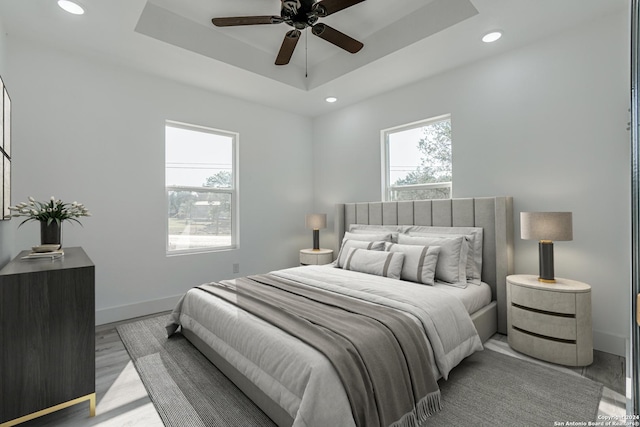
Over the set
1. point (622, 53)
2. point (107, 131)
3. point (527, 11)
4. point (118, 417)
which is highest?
point (527, 11)

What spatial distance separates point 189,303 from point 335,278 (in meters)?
1.32

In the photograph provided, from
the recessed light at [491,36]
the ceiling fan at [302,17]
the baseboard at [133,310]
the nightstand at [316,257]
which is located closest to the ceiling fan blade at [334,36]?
the ceiling fan at [302,17]

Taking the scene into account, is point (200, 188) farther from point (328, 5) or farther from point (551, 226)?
point (551, 226)

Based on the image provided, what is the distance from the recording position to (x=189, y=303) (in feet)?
8.63

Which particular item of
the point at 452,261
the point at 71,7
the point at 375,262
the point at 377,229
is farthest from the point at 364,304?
the point at 71,7

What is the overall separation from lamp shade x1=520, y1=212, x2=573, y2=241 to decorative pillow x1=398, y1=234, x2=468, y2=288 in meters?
0.58

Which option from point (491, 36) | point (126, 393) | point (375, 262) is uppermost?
point (491, 36)

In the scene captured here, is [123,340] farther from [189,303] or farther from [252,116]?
[252,116]

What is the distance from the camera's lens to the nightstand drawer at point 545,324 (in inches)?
88.4

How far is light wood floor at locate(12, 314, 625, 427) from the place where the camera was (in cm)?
175

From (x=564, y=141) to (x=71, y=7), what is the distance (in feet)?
14.2

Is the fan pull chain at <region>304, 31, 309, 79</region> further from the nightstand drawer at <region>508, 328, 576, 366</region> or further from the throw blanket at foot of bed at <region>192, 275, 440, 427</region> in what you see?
the nightstand drawer at <region>508, 328, 576, 366</region>

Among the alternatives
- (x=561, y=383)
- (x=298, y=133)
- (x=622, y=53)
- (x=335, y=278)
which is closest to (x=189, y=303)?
(x=335, y=278)

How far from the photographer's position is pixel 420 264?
2.81 metres
